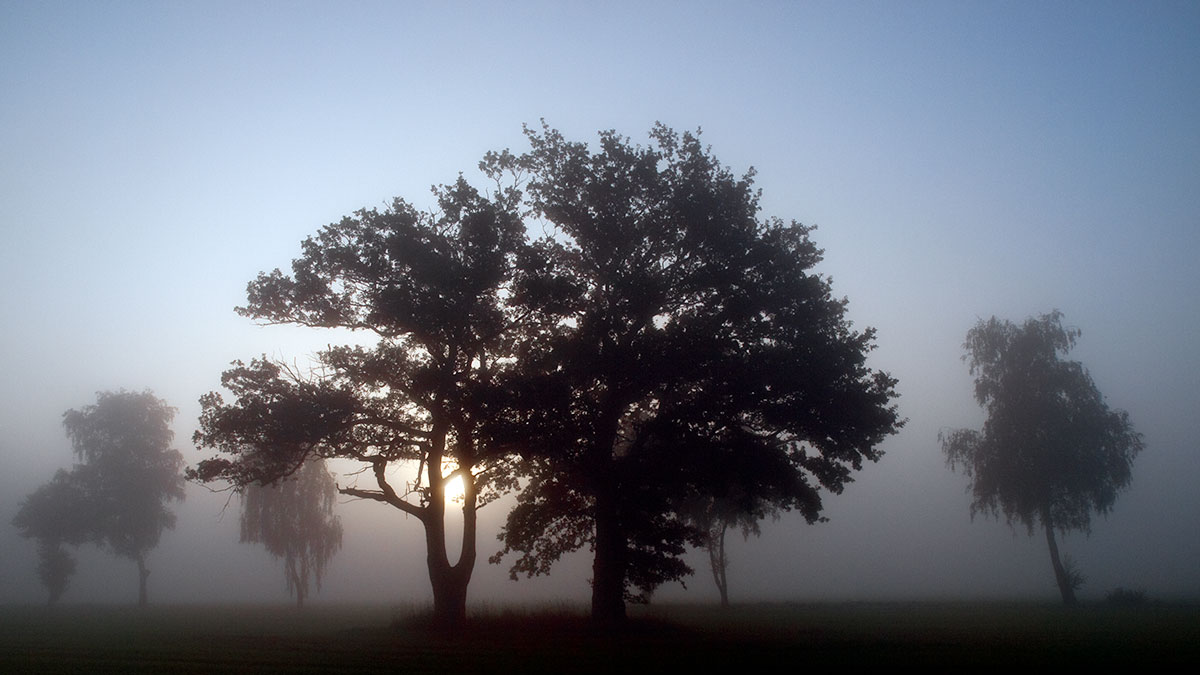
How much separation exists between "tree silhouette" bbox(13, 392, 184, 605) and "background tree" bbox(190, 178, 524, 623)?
44.3 meters

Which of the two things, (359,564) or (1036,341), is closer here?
(1036,341)

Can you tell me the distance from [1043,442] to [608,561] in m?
32.3

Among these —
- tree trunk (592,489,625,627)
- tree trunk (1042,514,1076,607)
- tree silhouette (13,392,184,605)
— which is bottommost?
tree trunk (1042,514,1076,607)

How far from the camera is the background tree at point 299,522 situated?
168ft

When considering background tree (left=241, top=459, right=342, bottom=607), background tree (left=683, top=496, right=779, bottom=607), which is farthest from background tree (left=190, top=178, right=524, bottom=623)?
background tree (left=241, top=459, right=342, bottom=607)

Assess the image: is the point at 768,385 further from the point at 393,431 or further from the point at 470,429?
the point at 393,431

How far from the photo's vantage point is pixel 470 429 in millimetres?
22266

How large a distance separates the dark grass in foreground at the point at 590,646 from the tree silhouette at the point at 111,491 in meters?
40.9

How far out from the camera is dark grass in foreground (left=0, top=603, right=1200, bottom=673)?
511 inches

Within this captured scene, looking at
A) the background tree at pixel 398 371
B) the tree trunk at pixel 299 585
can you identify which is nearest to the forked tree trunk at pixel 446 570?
the background tree at pixel 398 371

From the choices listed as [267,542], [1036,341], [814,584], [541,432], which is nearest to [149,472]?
[267,542]

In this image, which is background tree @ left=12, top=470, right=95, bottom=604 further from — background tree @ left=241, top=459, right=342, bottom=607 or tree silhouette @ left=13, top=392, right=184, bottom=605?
background tree @ left=241, top=459, right=342, bottom=607

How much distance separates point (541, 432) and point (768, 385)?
6.79m

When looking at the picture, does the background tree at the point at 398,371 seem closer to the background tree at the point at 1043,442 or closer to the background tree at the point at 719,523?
the background tree at the point at 719,523
